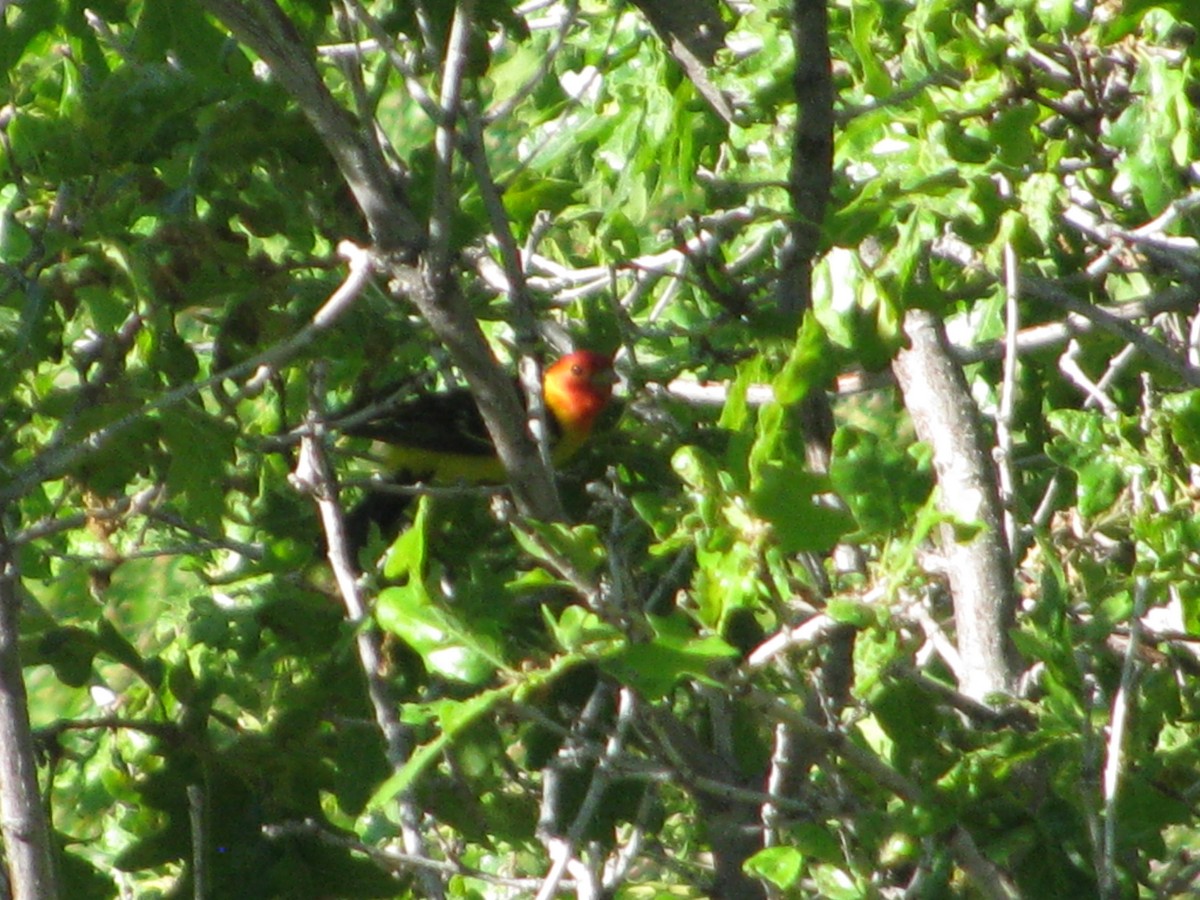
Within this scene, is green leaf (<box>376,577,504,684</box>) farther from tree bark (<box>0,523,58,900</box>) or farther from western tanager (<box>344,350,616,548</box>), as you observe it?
western tanager (<box>344,350,616,548</box>)

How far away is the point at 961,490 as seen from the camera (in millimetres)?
2342

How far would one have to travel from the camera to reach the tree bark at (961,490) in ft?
8.00

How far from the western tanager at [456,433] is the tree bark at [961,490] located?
0.61 m

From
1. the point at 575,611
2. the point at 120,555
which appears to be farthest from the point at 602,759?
the point at 120,555

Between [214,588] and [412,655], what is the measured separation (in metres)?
0.64

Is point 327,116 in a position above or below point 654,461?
above

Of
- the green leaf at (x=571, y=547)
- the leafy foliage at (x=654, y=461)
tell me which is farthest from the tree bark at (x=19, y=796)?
the green leaf at (x=571, y=547)

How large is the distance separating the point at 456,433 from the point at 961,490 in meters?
2.50

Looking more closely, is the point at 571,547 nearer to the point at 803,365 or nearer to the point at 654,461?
the point at 803,365

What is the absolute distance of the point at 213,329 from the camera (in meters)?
3.17

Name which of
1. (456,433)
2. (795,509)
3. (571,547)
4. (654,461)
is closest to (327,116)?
(571,547)

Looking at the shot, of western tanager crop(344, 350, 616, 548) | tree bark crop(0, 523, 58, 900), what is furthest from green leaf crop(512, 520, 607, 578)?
western tanager crop(344, 350, 616, 548)

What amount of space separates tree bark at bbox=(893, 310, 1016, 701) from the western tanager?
2.00 feet

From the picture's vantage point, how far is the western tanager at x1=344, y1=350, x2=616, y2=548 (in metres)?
3.56
